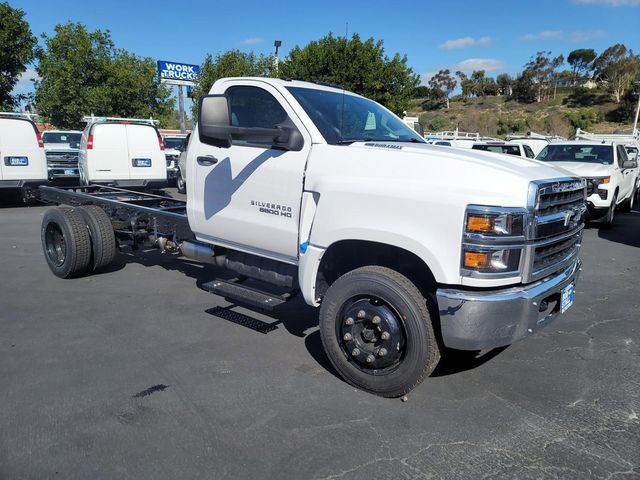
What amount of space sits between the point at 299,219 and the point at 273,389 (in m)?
1.25

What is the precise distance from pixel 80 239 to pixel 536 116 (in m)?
58.4

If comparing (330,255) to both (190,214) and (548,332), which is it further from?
(548,332)

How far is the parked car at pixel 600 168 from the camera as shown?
34.2 feet

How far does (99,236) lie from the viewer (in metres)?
6.07

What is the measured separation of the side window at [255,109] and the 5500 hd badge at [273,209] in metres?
0.48

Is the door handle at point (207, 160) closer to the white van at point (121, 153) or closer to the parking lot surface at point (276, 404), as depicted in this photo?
the parking lot surface at point (276, 404)

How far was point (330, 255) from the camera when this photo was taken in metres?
3.79

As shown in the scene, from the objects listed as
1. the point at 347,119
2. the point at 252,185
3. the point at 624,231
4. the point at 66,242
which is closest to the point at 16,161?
the point at 66,242

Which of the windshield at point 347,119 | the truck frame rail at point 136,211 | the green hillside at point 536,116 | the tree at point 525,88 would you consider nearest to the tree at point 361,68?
the truck frame rail at point 136,211

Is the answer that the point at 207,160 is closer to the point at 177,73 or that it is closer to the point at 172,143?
the point at 172,143

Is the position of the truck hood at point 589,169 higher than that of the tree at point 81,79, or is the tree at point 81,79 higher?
the tree at point 81,79

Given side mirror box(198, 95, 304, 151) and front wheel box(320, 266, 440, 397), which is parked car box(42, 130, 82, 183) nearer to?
side mirror box(198, 95, 304, 151)

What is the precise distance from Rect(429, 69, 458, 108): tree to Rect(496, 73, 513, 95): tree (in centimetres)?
629

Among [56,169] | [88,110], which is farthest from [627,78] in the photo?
[56,169]
